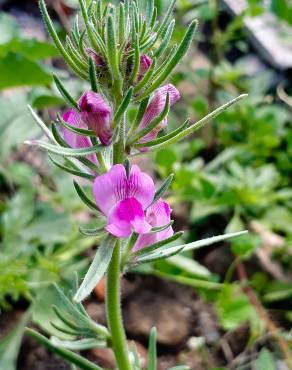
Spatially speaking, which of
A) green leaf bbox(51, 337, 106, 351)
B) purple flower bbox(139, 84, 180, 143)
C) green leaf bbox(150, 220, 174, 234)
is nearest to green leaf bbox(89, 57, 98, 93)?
purple flower bbox(139, 84, 180, 143)

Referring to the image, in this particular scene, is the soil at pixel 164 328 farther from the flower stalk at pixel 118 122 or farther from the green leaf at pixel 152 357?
the flower stalk at pixel 118 122

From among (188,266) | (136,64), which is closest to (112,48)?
(136,64)

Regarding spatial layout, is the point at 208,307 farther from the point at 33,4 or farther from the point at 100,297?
the point at 33,4

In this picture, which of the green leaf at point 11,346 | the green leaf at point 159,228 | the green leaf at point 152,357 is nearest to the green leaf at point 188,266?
the green leaf at point 11,346

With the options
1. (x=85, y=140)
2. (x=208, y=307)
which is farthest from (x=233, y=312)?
(x=85, y=140)

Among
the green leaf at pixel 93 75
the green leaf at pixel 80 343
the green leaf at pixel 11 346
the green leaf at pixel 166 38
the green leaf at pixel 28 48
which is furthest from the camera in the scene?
the green leaf at pixel 28 48

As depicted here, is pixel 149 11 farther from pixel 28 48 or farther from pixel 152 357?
pixel 28 48
